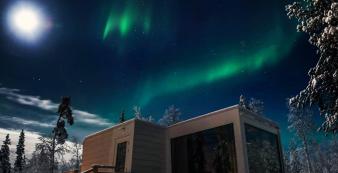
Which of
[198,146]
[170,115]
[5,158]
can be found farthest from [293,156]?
[5,158]

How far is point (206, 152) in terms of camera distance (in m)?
10.1

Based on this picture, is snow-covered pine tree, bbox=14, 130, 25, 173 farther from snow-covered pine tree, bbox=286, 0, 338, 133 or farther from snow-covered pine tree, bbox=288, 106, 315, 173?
snow-covered pine tree, bbox=286, 0, 338, 133

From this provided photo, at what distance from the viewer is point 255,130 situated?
10.1 meters

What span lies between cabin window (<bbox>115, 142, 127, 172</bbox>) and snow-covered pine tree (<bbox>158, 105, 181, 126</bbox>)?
22.7 metres

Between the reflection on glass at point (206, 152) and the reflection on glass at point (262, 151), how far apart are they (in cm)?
63

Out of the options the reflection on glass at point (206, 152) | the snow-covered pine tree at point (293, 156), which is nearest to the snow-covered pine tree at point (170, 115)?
the snow-covered pine tree at point (293, 156)

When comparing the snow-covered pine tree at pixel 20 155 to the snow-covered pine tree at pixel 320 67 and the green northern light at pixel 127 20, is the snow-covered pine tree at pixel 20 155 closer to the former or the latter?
the green northern light at pixel 127 20

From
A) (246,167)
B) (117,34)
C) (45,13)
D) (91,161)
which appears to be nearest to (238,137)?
(246,167)

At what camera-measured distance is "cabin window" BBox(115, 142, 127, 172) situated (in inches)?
425

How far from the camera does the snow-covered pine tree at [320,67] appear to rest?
10.9 m

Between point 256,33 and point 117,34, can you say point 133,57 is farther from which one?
point 256,33

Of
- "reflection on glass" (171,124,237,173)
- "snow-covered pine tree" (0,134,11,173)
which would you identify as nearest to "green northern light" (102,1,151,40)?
"reflection on glass" (171,124,237,173)

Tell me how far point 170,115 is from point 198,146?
944 inches

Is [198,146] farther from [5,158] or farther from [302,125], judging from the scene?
[5,158]
